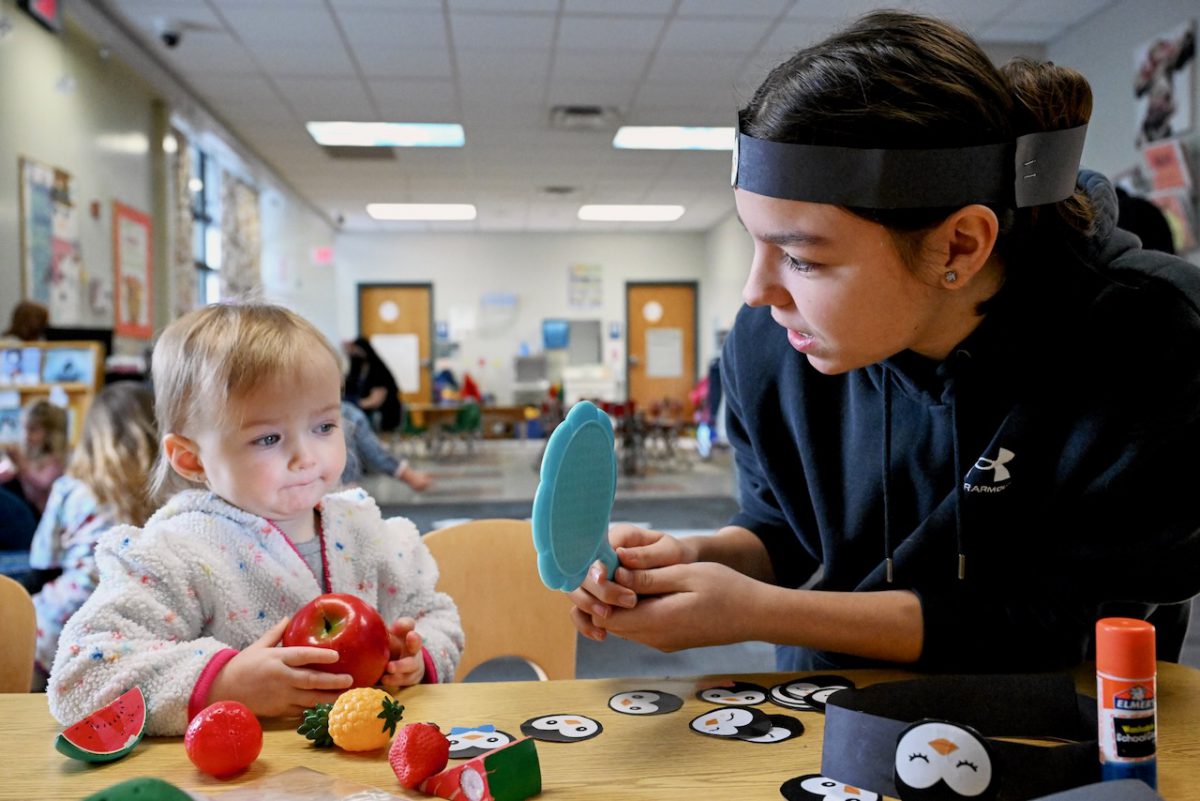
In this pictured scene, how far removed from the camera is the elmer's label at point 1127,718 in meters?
0.66

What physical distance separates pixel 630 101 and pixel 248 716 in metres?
6.43

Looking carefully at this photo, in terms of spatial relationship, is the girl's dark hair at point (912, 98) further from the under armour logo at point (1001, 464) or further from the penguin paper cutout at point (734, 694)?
the penguin paper cutout at point (734, 694)

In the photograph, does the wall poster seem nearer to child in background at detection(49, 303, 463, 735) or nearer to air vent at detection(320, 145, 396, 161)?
air vent at detection(320, 145, 396, 161)

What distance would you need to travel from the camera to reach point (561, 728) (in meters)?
0.85

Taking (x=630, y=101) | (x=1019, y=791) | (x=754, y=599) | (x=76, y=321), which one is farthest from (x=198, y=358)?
(x=630, y=101)

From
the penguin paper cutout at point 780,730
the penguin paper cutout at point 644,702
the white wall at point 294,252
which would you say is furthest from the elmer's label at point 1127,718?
the white wall at point 294,252

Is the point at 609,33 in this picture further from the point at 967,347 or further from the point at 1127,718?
the point at 1127,718

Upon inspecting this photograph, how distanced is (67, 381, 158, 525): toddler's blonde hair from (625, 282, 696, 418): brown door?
1114cm

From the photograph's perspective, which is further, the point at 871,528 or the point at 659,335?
the point at 659,335

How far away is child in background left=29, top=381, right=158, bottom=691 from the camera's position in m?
2.17

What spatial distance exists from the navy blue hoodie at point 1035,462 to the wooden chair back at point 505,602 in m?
0.45

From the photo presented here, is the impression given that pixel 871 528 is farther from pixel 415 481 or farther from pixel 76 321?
pixel 76 321

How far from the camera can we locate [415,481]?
16.9 ft

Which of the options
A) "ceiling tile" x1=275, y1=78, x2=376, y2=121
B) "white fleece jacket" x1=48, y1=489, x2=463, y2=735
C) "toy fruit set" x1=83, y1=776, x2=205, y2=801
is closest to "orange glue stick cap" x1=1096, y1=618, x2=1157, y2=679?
"toy fruit set" x1=83, y1=776, x2=205, y2=801
